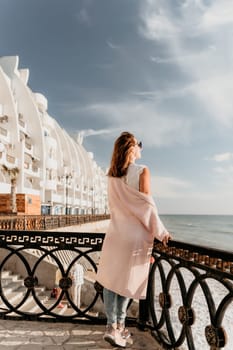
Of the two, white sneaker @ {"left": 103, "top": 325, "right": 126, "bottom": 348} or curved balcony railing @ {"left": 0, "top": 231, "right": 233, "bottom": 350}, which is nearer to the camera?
curved balcony railing @ {"left": 0, "top": 231, "right": 233, "bottom": 350}

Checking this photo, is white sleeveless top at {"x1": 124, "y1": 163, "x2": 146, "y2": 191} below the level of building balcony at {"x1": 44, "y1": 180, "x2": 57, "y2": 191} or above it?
below

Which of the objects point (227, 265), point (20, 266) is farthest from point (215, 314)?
point (20, 266)

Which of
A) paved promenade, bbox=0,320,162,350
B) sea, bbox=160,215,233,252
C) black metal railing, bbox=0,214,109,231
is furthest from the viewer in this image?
sea, bbox=160,215,233,252

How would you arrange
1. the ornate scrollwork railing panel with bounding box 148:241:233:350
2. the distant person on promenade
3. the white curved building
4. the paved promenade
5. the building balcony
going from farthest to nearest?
the building balcony
the white curved building
the paved promenade
the distant person on promenade
the ornate scrollwork railing panel with bounding box 148:241:233:350

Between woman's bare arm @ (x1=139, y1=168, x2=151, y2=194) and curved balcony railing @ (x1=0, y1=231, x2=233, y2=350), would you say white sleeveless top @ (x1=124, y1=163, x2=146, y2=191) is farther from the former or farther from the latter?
curved balcony railing @ (x1=0, y1=231, x2=233, y2=350)

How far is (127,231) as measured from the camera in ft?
9.10

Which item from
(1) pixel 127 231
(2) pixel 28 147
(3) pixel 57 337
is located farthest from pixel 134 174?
(2) pixel 28 147

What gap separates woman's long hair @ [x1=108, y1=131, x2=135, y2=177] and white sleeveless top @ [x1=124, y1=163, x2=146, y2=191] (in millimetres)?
55

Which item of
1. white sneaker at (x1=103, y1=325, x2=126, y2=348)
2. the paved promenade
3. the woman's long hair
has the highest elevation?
the woman's long hair

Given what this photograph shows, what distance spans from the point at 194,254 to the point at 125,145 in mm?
1063

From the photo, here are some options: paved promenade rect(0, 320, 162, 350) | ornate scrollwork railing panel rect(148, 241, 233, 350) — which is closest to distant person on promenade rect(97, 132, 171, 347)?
ornate scrollwork railing panel rect(148, 241, 233, 350)

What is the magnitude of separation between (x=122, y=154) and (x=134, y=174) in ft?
0.69

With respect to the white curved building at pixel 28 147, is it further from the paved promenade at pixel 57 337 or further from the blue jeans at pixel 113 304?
the blue jeans at pixel 113 304

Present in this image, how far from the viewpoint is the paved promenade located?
10.1 ft
